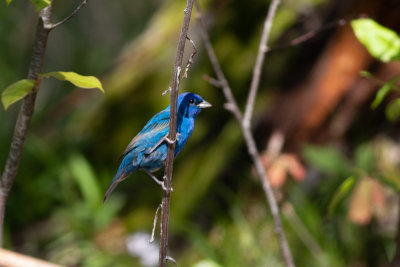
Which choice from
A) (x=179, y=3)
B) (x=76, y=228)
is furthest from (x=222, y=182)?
(x=179, y=3)

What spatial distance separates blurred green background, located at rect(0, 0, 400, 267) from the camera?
3.43m

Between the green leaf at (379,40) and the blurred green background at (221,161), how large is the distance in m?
1.90

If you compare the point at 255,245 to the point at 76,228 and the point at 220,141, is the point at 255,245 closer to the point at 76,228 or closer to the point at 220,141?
the point at 220,141

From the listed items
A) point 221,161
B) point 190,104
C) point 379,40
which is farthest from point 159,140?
point 221,161

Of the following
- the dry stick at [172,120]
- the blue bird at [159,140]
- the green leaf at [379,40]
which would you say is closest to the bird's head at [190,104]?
the blue bird at [159,140]

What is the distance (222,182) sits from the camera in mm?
3779

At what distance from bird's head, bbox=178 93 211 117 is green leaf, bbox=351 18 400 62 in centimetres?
48

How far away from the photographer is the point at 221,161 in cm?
364

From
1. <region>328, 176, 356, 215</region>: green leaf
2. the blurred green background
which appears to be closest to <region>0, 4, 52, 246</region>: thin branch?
<region>328, 176, 356, 215</region>: green leaf

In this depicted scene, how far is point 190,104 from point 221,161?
91.9 inches

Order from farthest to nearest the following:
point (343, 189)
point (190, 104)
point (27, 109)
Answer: point (343, 189)
point (190, 104)
point (27, 109)

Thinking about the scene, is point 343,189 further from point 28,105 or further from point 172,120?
point 28,105

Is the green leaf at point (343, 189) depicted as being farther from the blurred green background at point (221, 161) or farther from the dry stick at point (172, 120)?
the blurred green background at point (221, 161)

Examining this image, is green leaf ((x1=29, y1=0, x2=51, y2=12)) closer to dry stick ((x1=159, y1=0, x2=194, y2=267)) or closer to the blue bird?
dry stick ((x1=159, y1=0, x2=194, y2=267))
